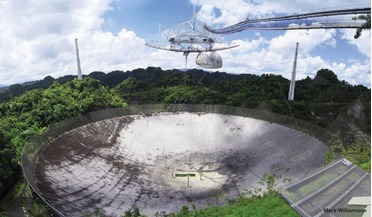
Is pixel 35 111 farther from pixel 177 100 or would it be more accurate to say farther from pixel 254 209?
pixel 254 209

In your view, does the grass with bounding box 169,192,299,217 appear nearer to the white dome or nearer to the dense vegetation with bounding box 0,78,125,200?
the white dome

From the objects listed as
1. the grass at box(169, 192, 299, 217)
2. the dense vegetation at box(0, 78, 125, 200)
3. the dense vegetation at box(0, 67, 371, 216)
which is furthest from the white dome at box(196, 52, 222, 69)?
the dense vegetation at box(0, 78, 125, 200)

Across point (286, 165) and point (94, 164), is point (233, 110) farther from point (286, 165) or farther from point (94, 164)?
point (94, 164)

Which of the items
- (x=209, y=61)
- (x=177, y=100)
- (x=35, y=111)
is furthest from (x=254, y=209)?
(x=177, y=100)

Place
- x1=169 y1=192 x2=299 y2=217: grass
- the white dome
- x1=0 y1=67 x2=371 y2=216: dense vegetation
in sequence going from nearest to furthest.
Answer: x1=169 y1=192 x2=299 y2=217: grass < the white dome < x1=0 y1=67 x2=371 y2=216: dense vegetation

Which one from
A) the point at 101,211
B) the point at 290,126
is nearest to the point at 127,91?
the point at 290,126
